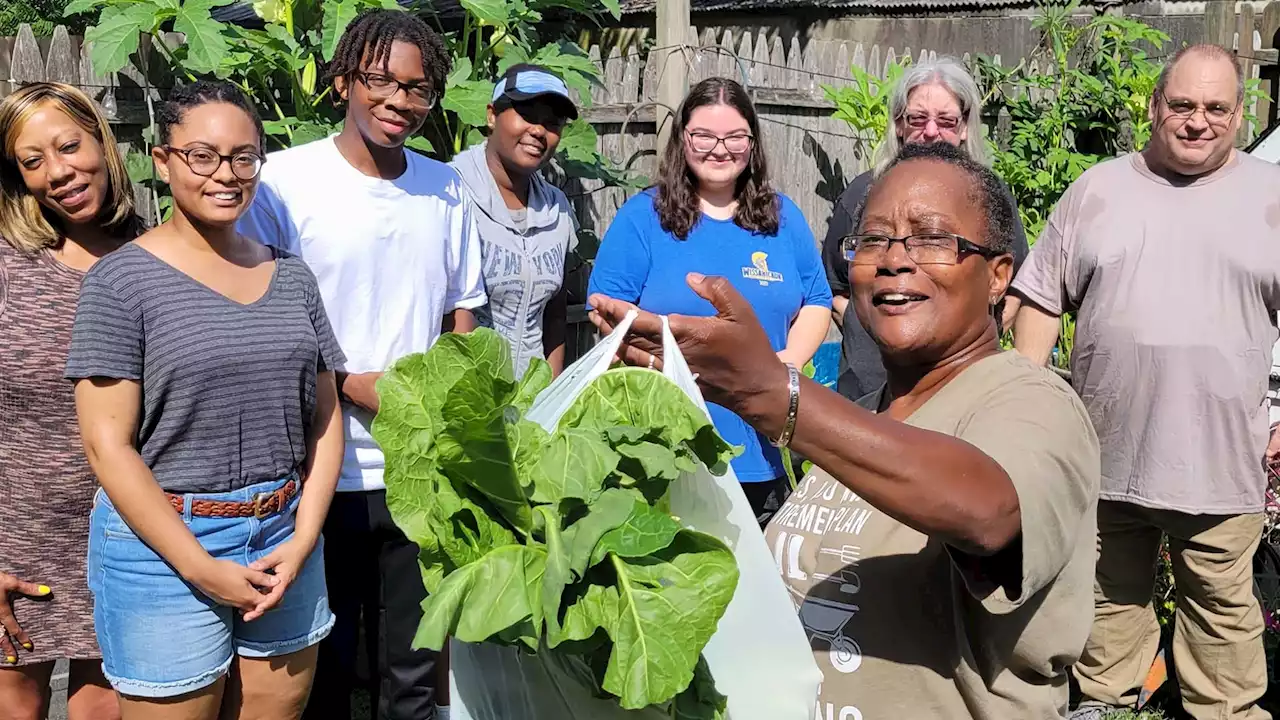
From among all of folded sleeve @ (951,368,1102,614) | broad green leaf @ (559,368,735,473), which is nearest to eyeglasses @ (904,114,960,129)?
folded sleeve @ (951,368,1102,614)

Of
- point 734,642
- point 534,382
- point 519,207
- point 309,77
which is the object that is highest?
point 309,77

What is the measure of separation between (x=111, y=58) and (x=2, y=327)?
1.11 metres

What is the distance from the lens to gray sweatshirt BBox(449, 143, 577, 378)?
3645mm

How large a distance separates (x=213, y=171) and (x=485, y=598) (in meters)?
1.61

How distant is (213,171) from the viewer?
8.80 feet

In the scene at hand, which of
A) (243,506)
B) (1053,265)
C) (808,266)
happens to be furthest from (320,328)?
(1053,265)

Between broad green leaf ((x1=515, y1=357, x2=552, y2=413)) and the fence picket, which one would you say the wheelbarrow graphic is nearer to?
broad green leaf ((x1=515, y1=357, x2=552, y2=413))

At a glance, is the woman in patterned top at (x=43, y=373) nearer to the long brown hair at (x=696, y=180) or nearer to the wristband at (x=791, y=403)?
the long brown hair at (x=696, y=180)

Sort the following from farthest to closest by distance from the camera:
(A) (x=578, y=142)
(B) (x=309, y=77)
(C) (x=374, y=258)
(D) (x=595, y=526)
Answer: (A) (x=578, y=142) → (B) (x=309, y=77) → (C) (x=374, y=258) → (D) (x=595, y=526)

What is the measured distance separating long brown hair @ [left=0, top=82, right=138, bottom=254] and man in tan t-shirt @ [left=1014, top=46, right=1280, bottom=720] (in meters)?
2.95

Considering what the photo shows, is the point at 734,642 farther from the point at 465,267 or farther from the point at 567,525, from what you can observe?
the point at 465,267

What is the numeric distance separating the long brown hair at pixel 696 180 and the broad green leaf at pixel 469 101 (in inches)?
25.0

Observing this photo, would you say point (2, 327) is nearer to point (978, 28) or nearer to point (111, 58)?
point (111, 58)

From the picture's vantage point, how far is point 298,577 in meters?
2.80
